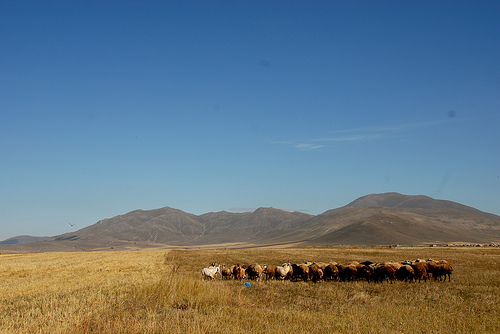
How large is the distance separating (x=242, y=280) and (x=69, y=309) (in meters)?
13.9

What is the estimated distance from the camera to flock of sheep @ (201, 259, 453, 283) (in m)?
23.4

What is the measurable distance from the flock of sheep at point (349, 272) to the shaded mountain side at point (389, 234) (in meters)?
131

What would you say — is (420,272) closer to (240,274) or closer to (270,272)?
(270,272)

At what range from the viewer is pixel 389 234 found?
163 meters

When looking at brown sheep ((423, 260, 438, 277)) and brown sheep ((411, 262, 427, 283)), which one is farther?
brown sheep ((423, 260, 438, 277))

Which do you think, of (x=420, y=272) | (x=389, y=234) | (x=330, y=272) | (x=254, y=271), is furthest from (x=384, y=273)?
(x=389, y=234)

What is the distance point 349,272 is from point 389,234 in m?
151

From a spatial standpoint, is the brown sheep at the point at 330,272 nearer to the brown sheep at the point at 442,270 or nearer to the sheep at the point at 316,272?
the sheep at the point at 316,272

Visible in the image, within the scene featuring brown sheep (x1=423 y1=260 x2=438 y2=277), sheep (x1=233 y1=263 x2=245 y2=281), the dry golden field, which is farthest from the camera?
sheep (x1=233 y1=263 x2=245 y2=281)

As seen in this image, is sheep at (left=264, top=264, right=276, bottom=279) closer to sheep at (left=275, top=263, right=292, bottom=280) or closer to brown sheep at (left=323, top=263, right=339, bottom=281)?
sheep at (left=275, top=263, right=292, bottom=280)

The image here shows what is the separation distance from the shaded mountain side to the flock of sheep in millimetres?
131378

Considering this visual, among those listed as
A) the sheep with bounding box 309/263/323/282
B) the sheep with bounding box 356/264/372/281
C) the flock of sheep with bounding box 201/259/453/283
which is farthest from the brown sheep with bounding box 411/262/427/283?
the sheep with bounding box 309/263/323/282

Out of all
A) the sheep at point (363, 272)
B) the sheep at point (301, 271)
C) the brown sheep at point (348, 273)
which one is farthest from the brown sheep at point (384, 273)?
the sheep at point (301, 271)

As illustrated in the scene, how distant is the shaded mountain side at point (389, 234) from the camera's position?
156 m
